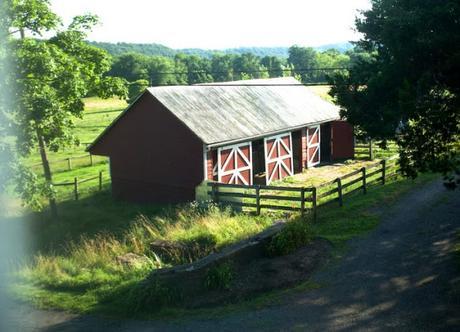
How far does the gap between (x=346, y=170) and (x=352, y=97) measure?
1302cm

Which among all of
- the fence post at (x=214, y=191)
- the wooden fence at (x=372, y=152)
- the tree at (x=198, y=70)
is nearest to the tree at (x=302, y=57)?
the tree at (x=198, y=70)

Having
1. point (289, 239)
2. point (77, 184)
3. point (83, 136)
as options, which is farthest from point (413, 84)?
point (83, 136)

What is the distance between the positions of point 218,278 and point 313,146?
18.8 m

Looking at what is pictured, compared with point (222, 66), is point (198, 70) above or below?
below

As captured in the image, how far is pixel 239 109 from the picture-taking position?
79.8ft

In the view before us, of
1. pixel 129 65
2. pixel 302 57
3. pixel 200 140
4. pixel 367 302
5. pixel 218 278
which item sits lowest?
pixel 367 302

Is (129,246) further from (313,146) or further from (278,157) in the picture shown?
(313,146)

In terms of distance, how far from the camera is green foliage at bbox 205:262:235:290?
10.4 metres

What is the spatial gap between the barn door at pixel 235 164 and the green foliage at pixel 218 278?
436 inches

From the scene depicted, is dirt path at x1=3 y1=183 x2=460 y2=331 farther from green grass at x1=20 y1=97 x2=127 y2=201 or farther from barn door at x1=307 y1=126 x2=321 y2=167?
barn door at x1=307 y1=126 x2=321 y2=167

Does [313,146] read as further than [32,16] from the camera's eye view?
Yes

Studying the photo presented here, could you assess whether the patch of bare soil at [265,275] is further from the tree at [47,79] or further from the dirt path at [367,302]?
the tree at [47,79]

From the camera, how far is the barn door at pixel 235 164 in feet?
70.9

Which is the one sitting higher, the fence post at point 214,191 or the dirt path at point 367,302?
the fence post at point 214,191
